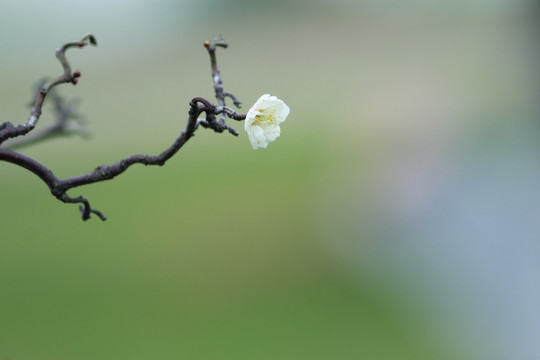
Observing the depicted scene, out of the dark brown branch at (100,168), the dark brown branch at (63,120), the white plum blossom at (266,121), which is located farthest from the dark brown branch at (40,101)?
the dark brown branch at (63,120)

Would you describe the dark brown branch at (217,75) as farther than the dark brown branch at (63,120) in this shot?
No

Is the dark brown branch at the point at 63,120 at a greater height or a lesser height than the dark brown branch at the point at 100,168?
greater

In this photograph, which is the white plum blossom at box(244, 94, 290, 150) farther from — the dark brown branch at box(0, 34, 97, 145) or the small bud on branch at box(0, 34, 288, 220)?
the dark brown branch at box(0, 34, 97, 145)

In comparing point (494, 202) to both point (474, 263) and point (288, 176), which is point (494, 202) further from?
point (288, 176)

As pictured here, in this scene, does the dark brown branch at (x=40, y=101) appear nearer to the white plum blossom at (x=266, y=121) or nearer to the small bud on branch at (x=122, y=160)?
the small bud on branch at (x=122, y=160)

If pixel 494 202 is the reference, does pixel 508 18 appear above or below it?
above

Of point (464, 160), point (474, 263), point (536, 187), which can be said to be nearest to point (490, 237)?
point (474, 263)

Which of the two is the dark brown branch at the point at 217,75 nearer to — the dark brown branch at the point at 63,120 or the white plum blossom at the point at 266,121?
the white plum blossom at the point at 266,121

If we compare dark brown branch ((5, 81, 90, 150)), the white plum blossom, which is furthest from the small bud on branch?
dark brown branch ((5, 81, 90, 150))
